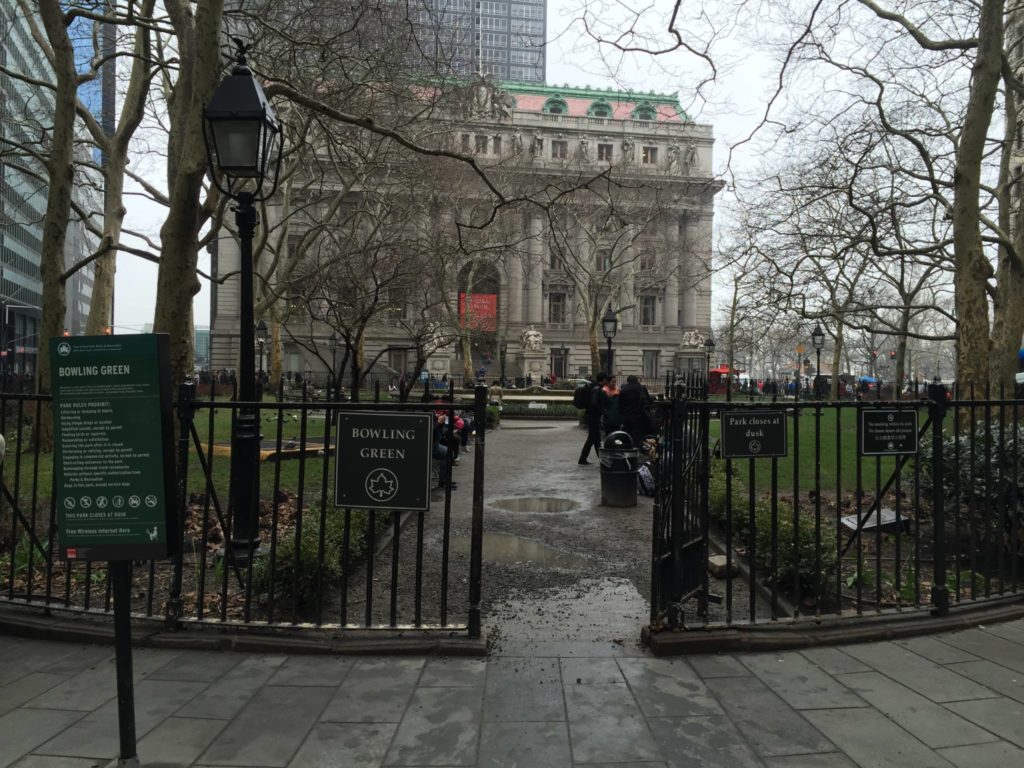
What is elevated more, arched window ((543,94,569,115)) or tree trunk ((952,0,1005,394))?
arched window ((543,94,569,115))

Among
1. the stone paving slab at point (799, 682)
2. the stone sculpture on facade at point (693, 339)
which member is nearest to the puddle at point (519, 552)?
the stone paving slab at point (799, 682)

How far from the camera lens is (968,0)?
12.8 meters

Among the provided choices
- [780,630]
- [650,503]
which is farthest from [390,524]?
[780,630]

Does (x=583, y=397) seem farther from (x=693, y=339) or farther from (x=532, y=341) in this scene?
(x=693, y=339)

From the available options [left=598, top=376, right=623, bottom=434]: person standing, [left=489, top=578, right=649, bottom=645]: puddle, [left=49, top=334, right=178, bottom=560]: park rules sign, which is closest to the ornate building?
[left=598, top=376, right=623, bottom=434]: person standing

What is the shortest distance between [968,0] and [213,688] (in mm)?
15699

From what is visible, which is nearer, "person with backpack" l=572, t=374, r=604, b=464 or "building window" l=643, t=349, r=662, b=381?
"person with backpack" l=572, t=374, r=604, b=464

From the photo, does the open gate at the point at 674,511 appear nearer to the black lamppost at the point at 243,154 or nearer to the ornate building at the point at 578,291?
the black lamppost at the point at 243,154

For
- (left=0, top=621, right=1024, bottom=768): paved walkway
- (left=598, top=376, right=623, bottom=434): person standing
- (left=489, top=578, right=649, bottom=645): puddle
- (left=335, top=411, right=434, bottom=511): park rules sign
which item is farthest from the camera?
(left=598, top=376, right=623, bottom=434): person standing

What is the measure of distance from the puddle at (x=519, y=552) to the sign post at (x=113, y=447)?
13.7ft

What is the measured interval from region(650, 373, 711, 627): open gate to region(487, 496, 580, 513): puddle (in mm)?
4919

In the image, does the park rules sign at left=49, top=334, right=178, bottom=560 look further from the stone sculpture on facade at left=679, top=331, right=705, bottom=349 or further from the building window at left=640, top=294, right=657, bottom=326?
the building window at left=640, top=294, right=657, bottom=326

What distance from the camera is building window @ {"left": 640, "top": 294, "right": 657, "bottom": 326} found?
230 ft

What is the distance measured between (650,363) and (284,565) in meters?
67.2
